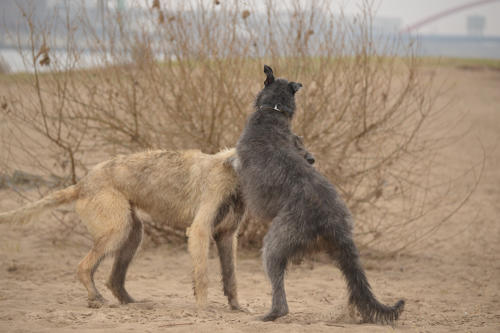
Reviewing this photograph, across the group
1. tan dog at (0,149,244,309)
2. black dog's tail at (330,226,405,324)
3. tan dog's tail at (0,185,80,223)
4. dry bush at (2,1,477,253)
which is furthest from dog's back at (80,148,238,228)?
dry bush at (2,1,477,253)

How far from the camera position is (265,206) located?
4.12 metres

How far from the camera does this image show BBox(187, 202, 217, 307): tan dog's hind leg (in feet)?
14.8

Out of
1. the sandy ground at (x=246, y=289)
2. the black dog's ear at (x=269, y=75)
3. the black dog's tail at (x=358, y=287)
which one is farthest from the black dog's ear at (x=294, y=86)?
the sandy ground at (x=246, y=289)

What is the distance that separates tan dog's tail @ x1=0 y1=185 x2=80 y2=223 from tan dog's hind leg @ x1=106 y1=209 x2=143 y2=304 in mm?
547

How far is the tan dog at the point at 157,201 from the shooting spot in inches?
181

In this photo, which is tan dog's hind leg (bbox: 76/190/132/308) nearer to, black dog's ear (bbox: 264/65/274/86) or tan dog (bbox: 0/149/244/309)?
tan dog (bbox: 0/149/244/309)

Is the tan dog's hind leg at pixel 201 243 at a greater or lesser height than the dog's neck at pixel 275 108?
lesser

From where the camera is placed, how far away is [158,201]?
4859mm

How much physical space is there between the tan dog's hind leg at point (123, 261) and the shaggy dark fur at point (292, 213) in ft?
4.44

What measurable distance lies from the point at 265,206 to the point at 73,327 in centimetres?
154

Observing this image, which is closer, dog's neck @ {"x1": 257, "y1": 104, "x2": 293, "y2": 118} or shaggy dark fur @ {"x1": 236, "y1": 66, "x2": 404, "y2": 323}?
shaggy dark fur @ {"x1": 236, "y1": 66, "x2": 404, "y2": 323}

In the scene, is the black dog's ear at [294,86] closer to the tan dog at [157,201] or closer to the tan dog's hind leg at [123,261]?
the tan dog at [157,201]

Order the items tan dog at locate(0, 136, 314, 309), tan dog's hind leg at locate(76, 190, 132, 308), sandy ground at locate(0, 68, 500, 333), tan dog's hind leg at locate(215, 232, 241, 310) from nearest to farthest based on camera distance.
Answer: sandy ground at locate(0, 68, 500, 333), tan dog at locate(0, 136, 314, 309), tan dog's hind leg at locate(76, 190, 132, 308), tan dog's hind leg at locate(215, 232, 241, 310)

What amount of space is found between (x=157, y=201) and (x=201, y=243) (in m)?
0.61
